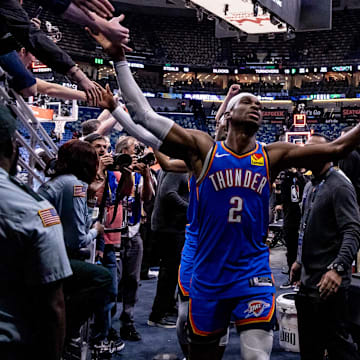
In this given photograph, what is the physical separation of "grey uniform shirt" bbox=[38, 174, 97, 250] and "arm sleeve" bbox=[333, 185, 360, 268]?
1.73 meters

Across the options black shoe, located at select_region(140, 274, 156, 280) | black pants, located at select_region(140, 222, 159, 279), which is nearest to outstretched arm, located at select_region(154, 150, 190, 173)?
black pants, located at select_region(140, 222, 159, 279)

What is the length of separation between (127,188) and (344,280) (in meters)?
2.04

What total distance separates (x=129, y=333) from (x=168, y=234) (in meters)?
1.19

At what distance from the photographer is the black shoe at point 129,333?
4730 mm

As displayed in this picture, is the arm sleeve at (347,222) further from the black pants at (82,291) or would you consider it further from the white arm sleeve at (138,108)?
the black pants at (82,291)

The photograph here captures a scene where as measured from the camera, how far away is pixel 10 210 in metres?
1.45

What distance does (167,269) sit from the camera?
5.35 metres

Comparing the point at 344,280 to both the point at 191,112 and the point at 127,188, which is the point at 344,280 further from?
the point at 191,112

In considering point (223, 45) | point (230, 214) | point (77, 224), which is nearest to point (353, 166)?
point (230, 214)

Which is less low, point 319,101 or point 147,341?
point 319,101

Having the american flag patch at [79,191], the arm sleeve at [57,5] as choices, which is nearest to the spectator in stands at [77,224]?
the american flag patch at [79,191]

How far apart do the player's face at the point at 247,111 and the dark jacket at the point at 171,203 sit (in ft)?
7.68

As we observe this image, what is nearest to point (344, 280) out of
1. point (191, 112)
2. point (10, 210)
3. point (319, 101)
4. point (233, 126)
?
point (233, 126)

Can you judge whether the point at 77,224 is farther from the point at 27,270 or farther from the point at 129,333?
the point at 129,333
